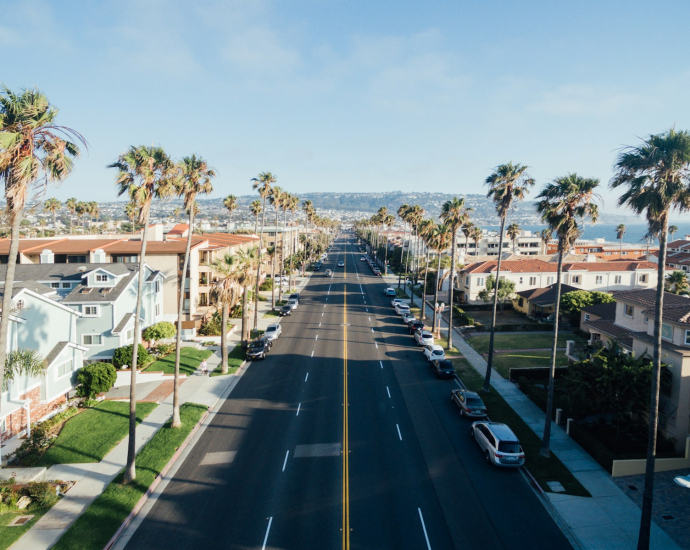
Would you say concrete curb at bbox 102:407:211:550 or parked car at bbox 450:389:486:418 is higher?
parked car at bbox 450:389:486:418

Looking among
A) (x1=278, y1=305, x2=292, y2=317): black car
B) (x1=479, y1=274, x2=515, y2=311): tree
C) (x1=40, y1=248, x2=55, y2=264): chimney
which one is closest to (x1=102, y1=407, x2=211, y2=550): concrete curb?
(x1=40, y1=248, x2=55, y2=264): chimney

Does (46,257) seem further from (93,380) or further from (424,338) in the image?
(424,338)

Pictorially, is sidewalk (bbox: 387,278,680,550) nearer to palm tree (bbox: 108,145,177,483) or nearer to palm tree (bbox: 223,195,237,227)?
palm tree (bbox: 108,145,177,483)

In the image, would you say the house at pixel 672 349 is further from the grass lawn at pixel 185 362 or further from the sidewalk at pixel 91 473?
the grass lawn at pixel 185 362

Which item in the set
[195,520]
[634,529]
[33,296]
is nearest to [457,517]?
[634,529]

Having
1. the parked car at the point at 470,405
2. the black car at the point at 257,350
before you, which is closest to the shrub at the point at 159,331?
the black car at the point at 257,350

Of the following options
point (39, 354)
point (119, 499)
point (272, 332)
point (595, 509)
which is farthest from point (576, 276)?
point (39, 354)

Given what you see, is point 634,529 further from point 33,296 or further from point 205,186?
point 33,296
